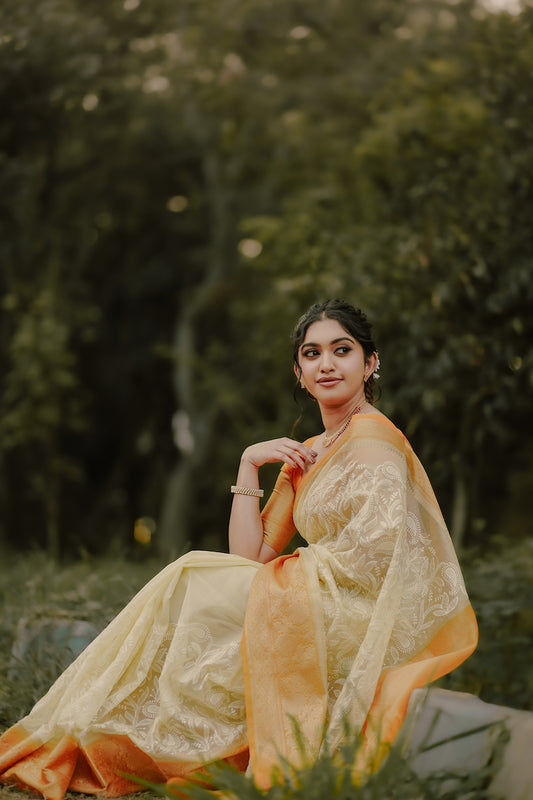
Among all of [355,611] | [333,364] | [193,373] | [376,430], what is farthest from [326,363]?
[193,373]

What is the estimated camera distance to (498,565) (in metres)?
4.72

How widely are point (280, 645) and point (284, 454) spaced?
24.2 inches

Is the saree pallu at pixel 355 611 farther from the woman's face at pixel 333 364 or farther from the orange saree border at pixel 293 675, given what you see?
the woman's face at pixel 333 364

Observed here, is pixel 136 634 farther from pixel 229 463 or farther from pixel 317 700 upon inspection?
pixel 229 463

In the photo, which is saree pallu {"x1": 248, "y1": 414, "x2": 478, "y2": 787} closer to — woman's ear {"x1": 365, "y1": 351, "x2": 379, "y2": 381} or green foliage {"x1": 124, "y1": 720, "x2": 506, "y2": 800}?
green foliage {"x1": 124, "y1": 720, "x2": 506, "y2": 800}

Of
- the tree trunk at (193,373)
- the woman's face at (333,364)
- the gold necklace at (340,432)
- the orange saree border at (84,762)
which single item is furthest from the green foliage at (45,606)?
the tree trunk at (193,373)

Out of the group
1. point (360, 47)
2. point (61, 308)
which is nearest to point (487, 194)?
point (360, 47)

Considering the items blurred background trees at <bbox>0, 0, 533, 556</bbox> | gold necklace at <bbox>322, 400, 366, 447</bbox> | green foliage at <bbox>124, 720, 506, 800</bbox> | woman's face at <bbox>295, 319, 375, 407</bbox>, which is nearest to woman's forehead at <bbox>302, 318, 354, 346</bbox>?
woman's face at <bbox>295, 319, 375, 407</bbox>

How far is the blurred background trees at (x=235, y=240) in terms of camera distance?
5.02m

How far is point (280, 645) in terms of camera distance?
7.34ft

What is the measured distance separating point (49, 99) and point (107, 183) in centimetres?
286

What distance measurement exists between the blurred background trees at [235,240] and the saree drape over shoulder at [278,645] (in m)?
2.31

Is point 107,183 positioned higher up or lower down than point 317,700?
higher up

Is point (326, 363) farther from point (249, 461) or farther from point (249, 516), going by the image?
point (249, 516)
